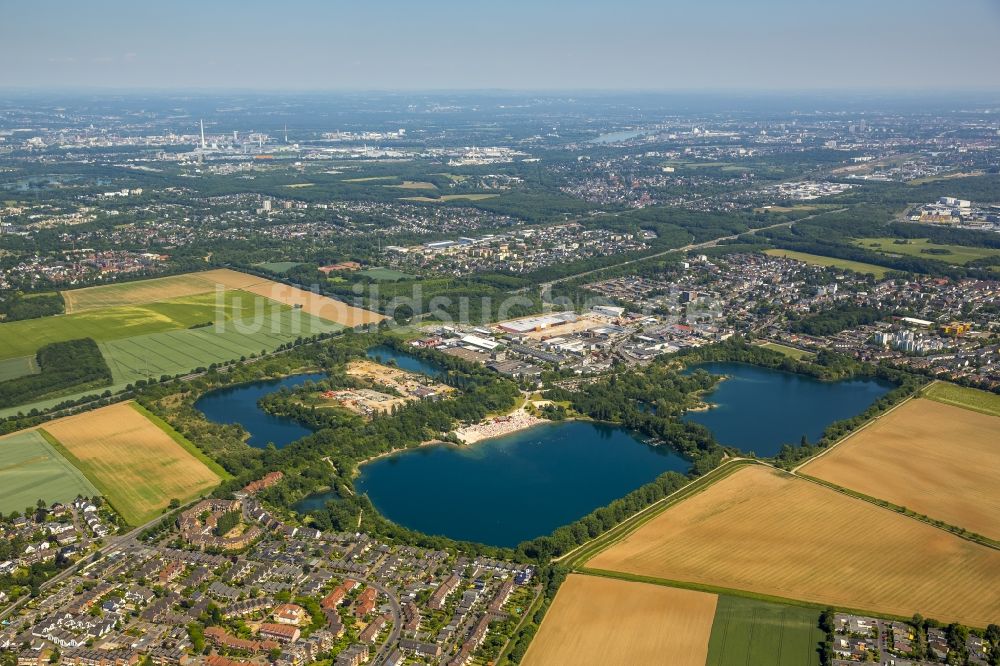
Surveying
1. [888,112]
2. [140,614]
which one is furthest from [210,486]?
[888,112]

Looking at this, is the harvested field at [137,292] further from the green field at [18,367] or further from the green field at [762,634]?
the green field at [762,634]

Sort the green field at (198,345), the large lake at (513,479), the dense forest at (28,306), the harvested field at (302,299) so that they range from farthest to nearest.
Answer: the harvested field at (302,299)
the dense forest at (28,306)
the green field at (198,345)
the large lake at (513,479)

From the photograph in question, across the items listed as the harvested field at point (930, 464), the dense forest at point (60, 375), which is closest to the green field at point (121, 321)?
the dense forest at point (60, 375)

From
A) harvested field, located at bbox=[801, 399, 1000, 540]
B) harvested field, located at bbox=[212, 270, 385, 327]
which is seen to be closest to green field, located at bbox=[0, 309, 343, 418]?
harvested field, located at bbox=[212, 270, 385, 327]

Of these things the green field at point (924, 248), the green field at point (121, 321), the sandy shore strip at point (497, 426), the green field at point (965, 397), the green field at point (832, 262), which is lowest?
the sandy shore strip at point (497, 426)

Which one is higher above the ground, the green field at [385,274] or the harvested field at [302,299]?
the green field at [385,274]

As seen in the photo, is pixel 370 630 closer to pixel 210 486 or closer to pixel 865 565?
pixel 210 486
